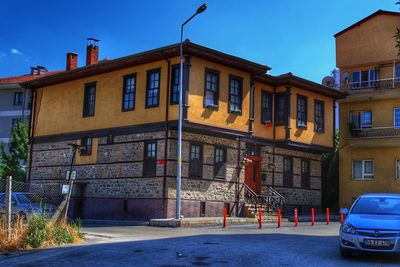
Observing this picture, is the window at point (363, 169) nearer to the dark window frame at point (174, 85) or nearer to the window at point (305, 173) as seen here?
the window at point (305, 173)

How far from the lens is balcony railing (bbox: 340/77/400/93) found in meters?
33.7

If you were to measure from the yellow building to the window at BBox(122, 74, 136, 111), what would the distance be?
1534 cm

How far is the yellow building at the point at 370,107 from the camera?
33.1m

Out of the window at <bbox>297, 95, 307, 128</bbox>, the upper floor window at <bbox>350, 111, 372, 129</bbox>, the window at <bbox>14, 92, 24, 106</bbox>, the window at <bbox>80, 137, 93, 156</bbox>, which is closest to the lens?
the window at <bbox>80, 137, 93, 156</bbox>

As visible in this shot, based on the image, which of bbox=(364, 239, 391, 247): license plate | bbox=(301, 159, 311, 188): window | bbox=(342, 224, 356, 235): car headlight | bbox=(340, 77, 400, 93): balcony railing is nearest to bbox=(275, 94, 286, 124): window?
bbox=(301, 159, 311, 188): window

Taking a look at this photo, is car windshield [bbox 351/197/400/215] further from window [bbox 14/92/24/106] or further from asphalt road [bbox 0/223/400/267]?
window [bbox 14/92/24/106]

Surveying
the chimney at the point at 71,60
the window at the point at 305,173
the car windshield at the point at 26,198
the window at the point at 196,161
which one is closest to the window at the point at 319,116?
the window at the point at 305,173

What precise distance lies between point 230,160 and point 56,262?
1635 cm

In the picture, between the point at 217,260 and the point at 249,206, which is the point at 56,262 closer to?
the point at 217,260

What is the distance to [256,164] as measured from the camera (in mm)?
Result: 29922

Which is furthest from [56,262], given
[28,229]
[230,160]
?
[230,160]

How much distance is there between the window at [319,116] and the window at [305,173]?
2241 mm

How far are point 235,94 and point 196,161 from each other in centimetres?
411

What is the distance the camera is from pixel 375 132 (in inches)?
1319
